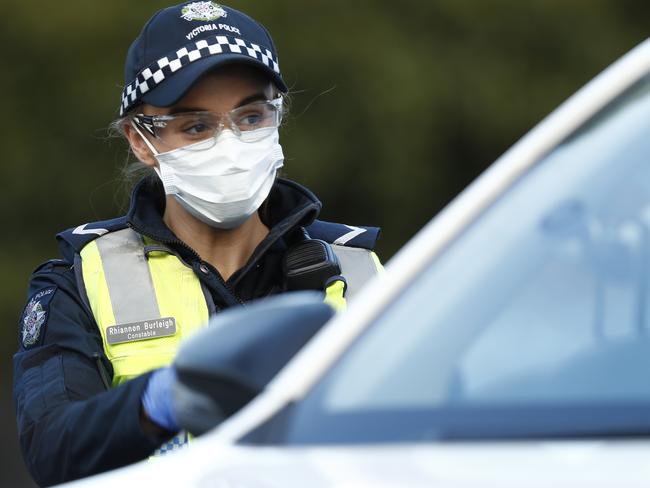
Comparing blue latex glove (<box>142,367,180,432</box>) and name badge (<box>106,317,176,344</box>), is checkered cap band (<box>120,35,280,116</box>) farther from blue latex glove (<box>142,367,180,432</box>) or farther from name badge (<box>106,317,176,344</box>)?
blue latex glove (<box>142,367,180,432</box>)

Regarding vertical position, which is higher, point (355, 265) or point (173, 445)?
point (355, 265)

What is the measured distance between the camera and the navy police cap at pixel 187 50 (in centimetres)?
360

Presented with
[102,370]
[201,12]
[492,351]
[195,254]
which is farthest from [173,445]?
[492,351]

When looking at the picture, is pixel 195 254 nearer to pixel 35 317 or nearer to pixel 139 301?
pixel 139 301

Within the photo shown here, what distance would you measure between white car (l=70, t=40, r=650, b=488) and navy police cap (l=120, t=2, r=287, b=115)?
1614mm

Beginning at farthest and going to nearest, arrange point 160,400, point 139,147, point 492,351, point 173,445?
point 139,147, point 173,445, point 160,400, point 492,351

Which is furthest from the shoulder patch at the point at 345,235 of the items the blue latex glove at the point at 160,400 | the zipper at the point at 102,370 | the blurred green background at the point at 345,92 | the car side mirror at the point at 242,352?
the blurred green background at the point at 345,92

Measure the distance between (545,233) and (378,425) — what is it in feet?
1.10

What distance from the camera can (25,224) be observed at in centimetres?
930

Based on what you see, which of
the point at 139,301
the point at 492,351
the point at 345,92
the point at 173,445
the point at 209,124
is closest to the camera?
the point at 492,351

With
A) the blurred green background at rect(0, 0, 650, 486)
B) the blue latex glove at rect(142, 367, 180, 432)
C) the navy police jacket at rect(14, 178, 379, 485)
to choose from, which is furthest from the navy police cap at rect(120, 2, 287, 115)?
the blurred green background at rect(0, 0, 650, 486)

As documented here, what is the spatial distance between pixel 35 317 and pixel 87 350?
6.0 inches

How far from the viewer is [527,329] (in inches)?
78.0

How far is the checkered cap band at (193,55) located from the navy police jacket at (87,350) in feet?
0.93
